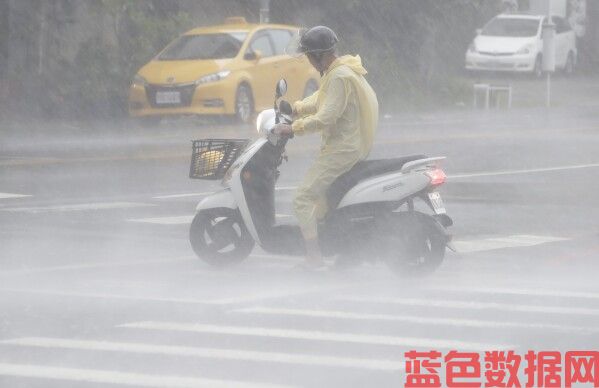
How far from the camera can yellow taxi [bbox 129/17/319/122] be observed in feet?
92.2

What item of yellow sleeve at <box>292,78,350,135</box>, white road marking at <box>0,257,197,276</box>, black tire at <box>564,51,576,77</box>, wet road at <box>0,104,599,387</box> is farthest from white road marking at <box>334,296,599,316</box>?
black tire at <box>564,51,576,77</box>

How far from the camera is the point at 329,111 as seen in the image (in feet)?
36.8

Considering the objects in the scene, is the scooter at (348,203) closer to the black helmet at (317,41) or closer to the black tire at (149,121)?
the black helmet at (317,41)

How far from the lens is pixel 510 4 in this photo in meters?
47.8

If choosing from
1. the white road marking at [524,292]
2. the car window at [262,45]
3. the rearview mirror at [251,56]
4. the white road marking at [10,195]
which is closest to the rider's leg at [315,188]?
the white road marking at [524,292]

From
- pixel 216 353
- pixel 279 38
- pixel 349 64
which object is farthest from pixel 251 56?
pixel 216 353

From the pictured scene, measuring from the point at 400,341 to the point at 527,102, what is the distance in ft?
93.3

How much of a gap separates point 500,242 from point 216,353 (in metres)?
5.41

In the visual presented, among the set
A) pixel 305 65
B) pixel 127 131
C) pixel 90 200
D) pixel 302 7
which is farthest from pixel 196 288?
pixel 302 7

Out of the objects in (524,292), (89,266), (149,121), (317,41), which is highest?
(317,41)

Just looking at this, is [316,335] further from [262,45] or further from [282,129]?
[262,45]

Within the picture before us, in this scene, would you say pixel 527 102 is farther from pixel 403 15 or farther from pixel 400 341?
pixel 400 341

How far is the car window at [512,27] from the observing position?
45531mm

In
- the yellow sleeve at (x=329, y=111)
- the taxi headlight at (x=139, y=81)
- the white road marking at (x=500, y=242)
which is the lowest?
the taxi headlight at (x=139, y=81)
